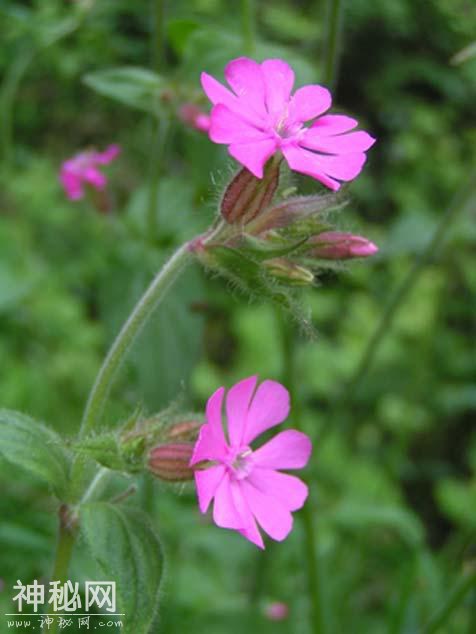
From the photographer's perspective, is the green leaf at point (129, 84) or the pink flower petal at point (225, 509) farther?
the green leaf at point (129, 84)

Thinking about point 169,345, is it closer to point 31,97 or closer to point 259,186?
point 259,186

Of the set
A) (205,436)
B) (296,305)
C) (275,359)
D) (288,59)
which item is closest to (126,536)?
(205,436)

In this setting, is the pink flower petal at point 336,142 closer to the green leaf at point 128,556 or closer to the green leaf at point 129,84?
the green leaf at point 128,556

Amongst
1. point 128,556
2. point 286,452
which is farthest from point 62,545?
point 286,452

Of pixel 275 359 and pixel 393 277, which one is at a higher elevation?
pixel 393 277

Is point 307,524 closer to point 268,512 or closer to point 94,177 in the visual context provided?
point 268,512

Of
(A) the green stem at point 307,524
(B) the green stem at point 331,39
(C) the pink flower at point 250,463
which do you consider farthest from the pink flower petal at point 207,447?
(B) the green stem at point 331,39

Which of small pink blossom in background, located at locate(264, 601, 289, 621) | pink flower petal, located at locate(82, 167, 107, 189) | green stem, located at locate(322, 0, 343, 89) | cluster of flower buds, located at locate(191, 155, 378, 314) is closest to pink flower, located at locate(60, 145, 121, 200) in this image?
pink flower petal, located at locate(82, 167, 107, 189)

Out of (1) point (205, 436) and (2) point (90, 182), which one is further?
(2) point (90, 182)
